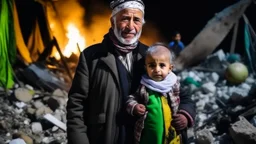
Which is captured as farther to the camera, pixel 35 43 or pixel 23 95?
pixel 35 43

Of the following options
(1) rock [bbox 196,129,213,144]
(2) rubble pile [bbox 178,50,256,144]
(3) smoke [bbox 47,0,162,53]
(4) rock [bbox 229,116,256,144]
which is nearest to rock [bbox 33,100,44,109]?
(3) smoke [bbox 47,0,162,53]

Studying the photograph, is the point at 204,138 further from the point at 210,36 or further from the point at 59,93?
the point at 210,36

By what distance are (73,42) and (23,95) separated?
2296mm

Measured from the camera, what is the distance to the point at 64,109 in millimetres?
7207

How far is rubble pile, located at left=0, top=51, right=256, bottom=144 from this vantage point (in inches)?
215

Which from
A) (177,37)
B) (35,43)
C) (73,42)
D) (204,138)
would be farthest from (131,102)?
(177,37)

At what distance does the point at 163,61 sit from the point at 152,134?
0.62 metres

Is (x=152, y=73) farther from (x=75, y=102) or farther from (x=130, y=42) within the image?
(x=75, y=102)

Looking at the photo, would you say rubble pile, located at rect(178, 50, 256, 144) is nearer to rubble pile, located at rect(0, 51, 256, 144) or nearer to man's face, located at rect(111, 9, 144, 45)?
rubble pile, located at rect(0, 51, 256, 144)

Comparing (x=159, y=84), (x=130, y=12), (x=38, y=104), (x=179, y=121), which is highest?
(x=38, y=104)

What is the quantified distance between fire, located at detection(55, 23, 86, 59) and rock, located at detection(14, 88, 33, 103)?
1.89 m

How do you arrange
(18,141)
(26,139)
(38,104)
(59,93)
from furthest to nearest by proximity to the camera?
(59,93), (38,104), (26,139), (18,141)

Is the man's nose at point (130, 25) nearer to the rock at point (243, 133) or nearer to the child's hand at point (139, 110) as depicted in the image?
the child's hand at point (139, 110)

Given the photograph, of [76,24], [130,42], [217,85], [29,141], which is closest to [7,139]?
[29,141]
